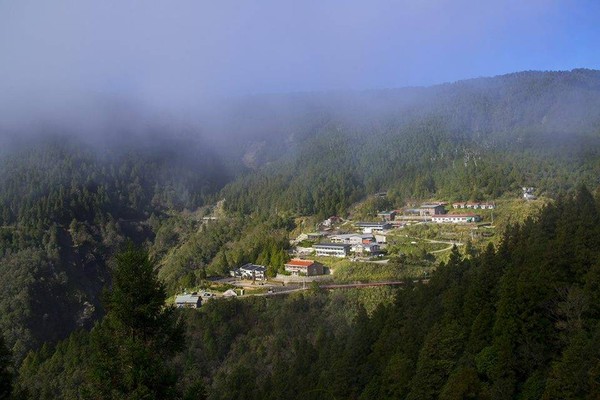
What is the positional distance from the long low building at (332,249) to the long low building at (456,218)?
38.8 ft

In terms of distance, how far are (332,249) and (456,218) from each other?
1413 cm

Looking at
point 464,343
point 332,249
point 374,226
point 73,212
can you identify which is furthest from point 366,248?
point 73,212

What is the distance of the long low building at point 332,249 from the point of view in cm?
4712

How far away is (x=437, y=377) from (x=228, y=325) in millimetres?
22945

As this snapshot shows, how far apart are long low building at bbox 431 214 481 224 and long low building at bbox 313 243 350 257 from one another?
38.8 ft

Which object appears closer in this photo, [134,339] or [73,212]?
[134,339]

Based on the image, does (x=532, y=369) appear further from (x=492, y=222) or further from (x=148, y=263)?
(x=492, y=222)

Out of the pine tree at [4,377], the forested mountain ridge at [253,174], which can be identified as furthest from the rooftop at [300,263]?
the pine tree at [4,377]

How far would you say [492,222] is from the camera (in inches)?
1886

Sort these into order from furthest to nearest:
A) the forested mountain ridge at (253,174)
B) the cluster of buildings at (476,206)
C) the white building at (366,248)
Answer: the forested mountain ridge at (253,174)
the cluster of buildings at (476,206)
the white building at (366,248)

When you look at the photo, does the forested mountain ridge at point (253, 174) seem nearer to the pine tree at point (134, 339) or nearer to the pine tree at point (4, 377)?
the pine tree at point (134, 339)

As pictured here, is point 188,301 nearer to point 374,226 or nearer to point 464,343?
point 374,226

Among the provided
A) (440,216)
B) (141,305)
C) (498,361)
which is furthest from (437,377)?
(440,216)

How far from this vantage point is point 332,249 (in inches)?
1891
